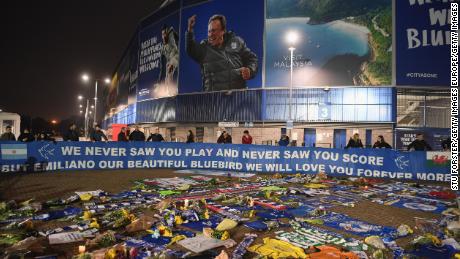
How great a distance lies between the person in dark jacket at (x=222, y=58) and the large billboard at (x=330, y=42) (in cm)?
258

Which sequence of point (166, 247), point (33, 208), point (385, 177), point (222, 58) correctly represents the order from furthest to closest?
point (222, 58) → point (385, 177) → point (33, 208) → point (166, 247)

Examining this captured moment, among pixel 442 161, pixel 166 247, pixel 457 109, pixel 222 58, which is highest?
pixel 222 58

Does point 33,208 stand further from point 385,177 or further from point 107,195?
point 385,177

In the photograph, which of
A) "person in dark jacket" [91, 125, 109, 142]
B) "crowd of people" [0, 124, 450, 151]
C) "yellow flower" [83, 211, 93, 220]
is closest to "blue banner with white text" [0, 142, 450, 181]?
"crowd of people" [0, 124, 450, 151]

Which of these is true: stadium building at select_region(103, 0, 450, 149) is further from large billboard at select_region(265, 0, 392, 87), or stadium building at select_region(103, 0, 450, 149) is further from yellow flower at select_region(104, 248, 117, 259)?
yellow flower at select_region(104, 248, 117, 259)

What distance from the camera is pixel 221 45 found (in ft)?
117

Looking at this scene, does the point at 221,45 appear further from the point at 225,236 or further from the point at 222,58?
the point at 225,236

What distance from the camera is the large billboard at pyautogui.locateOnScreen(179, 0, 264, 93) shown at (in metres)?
33.2

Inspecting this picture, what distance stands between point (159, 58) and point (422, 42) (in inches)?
1291

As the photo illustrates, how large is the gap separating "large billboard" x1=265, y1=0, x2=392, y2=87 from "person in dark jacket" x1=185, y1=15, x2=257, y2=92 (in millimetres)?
2577

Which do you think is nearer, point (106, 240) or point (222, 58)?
point (106, 240)

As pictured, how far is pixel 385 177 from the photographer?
50.1ft

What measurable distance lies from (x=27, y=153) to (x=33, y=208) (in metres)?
7.99

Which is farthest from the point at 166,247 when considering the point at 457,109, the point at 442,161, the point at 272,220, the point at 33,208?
the point at 457,109
